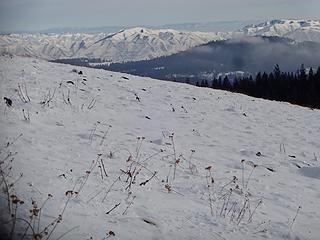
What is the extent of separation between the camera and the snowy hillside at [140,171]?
532 centimetres

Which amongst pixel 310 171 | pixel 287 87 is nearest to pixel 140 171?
pixel 310 171

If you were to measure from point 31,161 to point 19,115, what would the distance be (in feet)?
11.0

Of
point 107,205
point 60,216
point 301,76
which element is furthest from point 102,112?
point 301,76

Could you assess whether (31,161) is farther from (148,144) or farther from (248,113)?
(248,113)

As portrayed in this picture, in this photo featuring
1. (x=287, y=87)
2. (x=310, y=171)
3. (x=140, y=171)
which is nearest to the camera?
(x=140, y=171)

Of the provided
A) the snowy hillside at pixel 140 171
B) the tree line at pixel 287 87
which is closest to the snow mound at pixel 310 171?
the snowy hillside at pixel 140 171

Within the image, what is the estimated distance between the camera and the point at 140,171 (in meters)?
7.74

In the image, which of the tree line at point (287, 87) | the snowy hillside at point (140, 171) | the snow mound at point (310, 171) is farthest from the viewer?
the tree line at point (287, 87)

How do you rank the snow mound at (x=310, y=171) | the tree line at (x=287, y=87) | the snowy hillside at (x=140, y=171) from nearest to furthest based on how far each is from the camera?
the snowy hillside at (x=140, y=171) → the snow mound at (x=310, y=171) → the tree line at (x=287, y=87)

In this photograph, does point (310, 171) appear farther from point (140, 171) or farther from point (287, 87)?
point (287, 87)

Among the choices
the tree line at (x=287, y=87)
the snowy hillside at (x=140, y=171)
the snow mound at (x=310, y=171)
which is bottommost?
the tree line at (x=287, y=87)

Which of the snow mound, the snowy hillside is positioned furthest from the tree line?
the snow mound

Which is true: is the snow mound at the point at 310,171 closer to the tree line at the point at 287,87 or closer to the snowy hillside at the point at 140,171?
the snowy hillside at the point at 140,171

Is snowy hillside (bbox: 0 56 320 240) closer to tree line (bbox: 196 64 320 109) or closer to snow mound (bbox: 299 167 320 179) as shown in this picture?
snow mound (bbox: 299 167 320 179)
